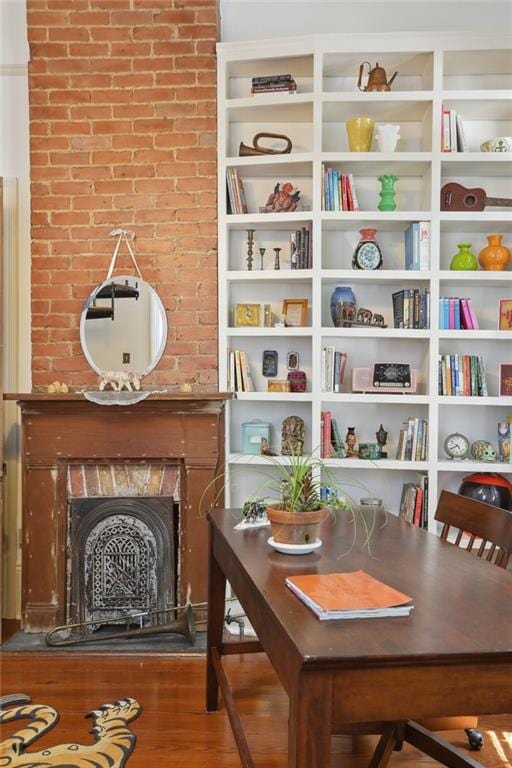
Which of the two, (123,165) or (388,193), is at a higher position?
(123,165)

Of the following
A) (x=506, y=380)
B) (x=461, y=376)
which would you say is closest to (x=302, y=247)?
(x=461, y=376)

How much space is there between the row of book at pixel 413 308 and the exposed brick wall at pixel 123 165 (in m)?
1.04

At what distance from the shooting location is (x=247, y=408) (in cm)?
371

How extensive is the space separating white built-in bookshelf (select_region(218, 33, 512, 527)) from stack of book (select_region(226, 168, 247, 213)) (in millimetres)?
48

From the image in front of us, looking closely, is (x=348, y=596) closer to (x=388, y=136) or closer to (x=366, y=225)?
(x=366, y=225)

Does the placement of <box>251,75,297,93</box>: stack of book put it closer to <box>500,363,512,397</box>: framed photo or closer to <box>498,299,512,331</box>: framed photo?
<box>498,299,512,331</box>: framed photo

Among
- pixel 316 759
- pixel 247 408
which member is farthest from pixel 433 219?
pixel 316 759

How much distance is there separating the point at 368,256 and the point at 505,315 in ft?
2.75

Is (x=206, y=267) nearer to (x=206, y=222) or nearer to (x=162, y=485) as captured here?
(x=206, y=222)

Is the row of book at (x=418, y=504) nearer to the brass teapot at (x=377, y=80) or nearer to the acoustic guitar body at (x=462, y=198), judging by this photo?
the acoustic guitar body at (x=462, y=198)

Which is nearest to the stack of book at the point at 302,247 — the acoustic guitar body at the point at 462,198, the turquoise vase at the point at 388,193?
the turquoise vase at the point at 388,193

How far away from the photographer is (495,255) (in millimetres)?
3428

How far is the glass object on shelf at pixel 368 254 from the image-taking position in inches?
137

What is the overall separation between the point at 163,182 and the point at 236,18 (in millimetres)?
1080
